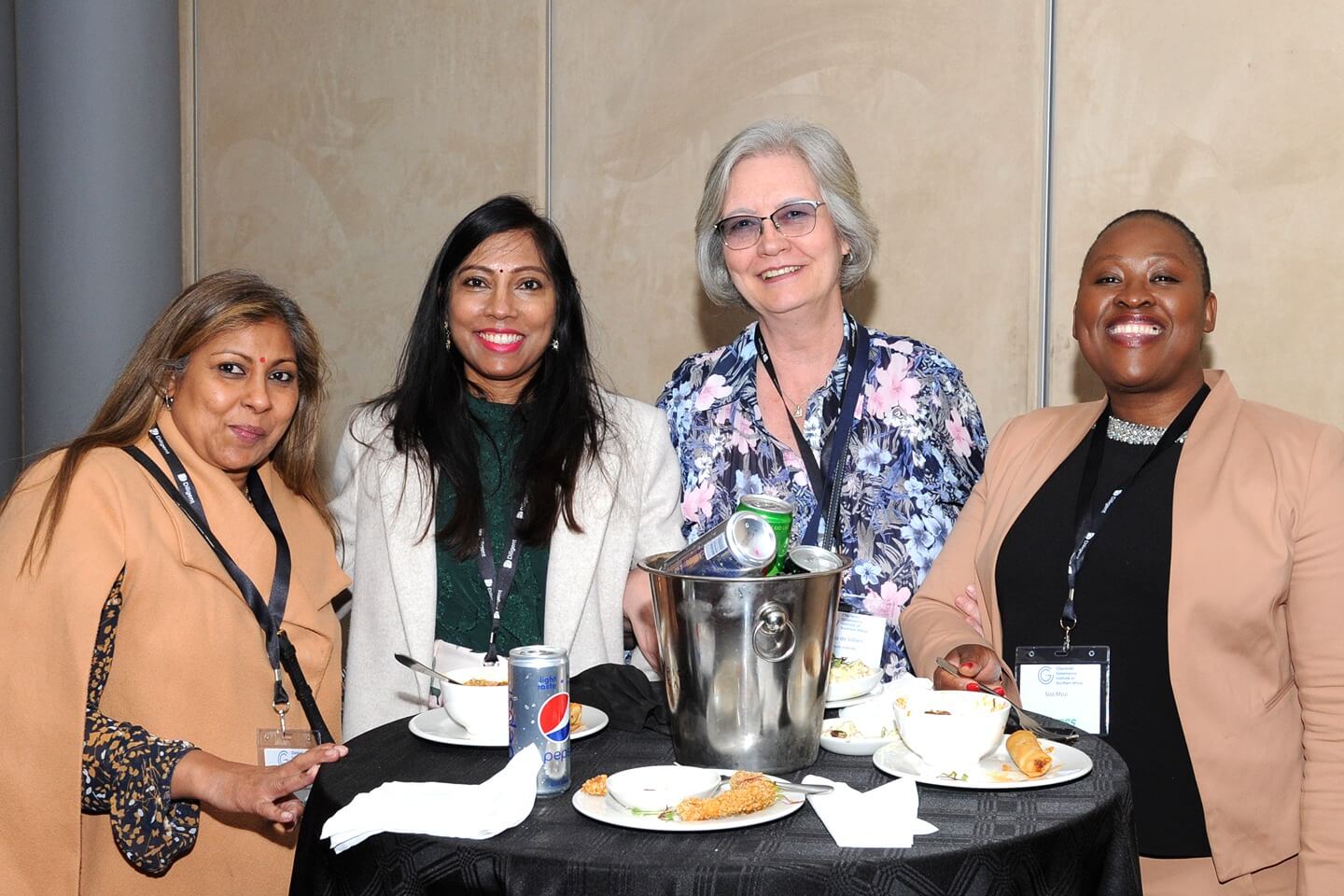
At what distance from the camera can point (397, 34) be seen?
494 centimetres

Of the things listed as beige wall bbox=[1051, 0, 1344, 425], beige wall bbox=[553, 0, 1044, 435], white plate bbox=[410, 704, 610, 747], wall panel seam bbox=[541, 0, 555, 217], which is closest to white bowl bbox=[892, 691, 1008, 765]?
white plate bbox=[410, 704, 610, 747]

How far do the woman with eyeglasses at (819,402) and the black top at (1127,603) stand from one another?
311 millimetres

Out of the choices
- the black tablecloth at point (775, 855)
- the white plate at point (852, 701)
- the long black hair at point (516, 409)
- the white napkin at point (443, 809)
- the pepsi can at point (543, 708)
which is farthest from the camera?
the long black hair at point (516, 409)

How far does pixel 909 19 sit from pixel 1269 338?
1.41 meters

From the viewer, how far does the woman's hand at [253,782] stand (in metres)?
1.75

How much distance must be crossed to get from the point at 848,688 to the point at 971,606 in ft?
1.71

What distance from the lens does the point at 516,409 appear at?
2.77 meters

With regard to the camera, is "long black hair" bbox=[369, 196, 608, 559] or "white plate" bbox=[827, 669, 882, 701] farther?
"long black hair" bbox=[369, 196, 608, 559]

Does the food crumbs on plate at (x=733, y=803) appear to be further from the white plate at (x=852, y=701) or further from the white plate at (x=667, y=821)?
the white plate at (x=852, y=701)

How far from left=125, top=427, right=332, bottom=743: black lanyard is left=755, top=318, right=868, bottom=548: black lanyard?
3.38ft

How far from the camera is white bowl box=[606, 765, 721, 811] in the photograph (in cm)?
146

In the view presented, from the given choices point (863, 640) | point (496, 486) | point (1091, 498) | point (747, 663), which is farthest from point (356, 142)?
point (747, 663)

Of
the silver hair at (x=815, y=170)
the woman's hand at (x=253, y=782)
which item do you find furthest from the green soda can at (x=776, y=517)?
the silver hair at (x=815, y=170)

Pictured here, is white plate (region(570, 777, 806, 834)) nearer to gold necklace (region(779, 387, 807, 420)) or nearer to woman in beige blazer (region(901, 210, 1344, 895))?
woman in beige blazer (region(901, 210, 1344, 895))
